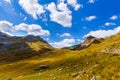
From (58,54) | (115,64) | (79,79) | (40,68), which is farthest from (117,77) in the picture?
(58,54)

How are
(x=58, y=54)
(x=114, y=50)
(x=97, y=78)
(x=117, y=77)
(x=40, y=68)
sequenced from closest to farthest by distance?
(x=117, y=77), (x=97, y=78), (x=40, y=68), (x=114, y=50), (x=58, y=54)

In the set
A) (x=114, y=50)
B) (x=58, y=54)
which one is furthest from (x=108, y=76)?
(x=58, y=54)

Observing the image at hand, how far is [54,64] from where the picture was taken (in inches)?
4193

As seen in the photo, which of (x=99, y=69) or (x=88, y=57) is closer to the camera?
(x=99, y=69)

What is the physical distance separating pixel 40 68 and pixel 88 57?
18924mm

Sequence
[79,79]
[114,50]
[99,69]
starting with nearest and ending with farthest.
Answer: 1. [99,69]
2. [79,79]
3. [114,50]

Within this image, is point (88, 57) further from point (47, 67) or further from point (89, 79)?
point (89, 79)

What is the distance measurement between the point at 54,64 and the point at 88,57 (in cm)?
1374

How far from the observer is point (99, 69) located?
27.4m

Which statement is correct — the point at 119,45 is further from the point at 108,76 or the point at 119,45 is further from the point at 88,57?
the point at 108,76

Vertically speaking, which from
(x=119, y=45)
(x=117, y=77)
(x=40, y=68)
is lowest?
(x=117, y=77)

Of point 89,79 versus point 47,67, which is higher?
point 47,67

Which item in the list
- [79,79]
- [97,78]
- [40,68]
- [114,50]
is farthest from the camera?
[114,50]

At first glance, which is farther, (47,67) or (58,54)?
(58,54)
